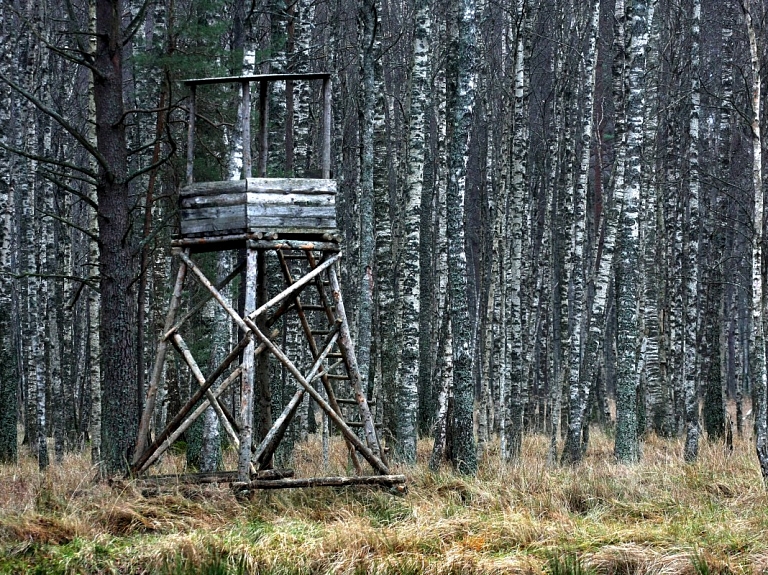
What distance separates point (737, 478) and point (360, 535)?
520cm

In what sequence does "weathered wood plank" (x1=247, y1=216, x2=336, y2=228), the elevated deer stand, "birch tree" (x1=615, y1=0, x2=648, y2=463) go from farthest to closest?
"birch tree" (x1=615, y1=0, x2=648, y2=463), "weathered wood plank" (x1=247, y1=216, x2=336, y2=228), the elevated deer stand

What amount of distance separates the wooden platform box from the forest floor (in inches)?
112

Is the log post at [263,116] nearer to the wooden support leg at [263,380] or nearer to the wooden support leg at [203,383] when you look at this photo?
the wooden support leg at [263,380]

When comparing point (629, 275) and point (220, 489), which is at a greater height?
point (629, 275)

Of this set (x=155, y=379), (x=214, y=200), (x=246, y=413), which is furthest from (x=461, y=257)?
(x=155, y=379)

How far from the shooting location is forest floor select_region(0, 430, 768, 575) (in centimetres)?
751

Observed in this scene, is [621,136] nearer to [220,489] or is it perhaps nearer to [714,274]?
[714,274]

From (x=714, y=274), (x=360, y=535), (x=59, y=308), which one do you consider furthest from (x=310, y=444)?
(x=360, y=535)

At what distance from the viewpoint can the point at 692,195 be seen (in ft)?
49.0

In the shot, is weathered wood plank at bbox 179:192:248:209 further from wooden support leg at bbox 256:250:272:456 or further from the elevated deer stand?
wooden support leg at bbox 256:250:272:456

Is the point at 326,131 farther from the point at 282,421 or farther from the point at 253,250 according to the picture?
the point at 282,421

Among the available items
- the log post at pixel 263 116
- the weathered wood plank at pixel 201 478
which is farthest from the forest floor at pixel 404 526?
the log post at pixel 263 116

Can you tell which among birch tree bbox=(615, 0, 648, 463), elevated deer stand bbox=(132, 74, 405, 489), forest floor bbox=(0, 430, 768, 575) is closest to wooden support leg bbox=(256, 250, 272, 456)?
elevated deer stand bbox=(132, 74, 405, 489)

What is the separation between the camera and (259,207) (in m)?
9.56
